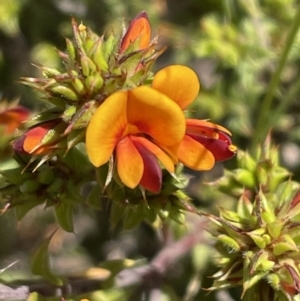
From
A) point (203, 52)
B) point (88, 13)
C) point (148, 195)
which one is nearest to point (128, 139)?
point (148, 195)

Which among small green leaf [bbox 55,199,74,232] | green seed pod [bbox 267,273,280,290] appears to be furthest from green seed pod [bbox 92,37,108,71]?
green seed pod [bbox 267,273,280,290]

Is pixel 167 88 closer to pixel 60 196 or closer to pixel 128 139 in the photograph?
pixel 128 139

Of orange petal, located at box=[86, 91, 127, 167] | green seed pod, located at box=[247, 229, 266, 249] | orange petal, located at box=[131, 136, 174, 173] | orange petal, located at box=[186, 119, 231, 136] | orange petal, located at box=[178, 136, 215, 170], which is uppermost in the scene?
orange petal, located at box=[86, 91, 127, 167]

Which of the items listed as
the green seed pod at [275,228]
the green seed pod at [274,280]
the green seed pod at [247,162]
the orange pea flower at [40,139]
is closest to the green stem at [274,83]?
the green seed pod at [247,162]

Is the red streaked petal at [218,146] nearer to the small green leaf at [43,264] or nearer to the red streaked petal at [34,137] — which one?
the red streaked petal at [34,137]

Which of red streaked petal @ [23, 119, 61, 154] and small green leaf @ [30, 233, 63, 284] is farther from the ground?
red streaked petal @ [23, 119, 61, 154]

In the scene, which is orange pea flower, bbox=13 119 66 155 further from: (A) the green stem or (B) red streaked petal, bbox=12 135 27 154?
(A) the green stem
